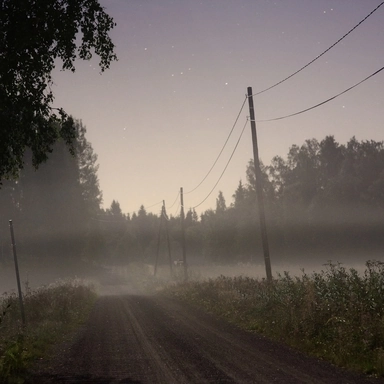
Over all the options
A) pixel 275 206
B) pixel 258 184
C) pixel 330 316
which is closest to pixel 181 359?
pixel 330 316

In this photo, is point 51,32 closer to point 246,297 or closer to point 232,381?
point 232,381

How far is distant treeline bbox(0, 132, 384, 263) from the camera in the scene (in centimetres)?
5009

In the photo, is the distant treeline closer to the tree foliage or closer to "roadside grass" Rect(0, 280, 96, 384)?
"roadside grass" Rect(0, 280, 96, 384)

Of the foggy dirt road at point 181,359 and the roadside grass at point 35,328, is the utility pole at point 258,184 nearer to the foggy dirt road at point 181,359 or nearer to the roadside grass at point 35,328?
the foggy dirt road at point 181,359

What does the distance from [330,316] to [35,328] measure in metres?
10.0

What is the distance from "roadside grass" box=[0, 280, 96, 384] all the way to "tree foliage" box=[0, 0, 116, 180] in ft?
17.1

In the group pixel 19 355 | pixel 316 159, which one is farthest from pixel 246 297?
pixel 316 159

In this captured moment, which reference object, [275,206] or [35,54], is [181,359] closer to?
[35,54]

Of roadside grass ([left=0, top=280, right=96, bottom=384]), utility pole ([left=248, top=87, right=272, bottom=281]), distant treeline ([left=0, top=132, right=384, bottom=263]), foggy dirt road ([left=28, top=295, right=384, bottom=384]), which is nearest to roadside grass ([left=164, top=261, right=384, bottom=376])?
foggy dirt road ([left=28, top=295, right=384, bottom=384])

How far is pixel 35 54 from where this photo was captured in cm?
1259

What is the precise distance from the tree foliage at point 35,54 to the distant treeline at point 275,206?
37.1 m

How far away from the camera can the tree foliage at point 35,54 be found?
39.3 feet

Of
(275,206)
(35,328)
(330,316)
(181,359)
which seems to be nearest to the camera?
(181,359)

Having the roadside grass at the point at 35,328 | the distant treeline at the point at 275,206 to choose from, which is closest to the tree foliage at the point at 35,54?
the roadside grass at the point at 35,328
